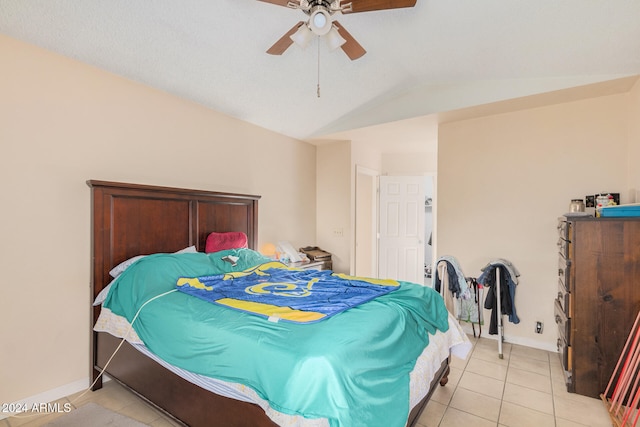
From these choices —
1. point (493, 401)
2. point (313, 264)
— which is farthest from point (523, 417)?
point (313, 264)

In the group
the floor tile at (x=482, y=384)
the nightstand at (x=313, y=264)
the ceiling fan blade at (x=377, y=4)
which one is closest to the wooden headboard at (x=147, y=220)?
the nightstand at (x=313, y=264)

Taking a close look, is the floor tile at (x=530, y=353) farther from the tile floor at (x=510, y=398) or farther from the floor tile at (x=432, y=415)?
the floor tile at (x=432, y=415)

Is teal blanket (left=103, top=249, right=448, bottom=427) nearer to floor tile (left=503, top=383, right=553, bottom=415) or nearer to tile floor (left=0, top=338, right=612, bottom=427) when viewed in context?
tile floor (left=0, top=338, right=612, bottom=427)

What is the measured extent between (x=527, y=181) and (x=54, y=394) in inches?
185

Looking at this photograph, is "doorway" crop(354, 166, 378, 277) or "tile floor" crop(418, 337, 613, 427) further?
"doorway" crop(354, 166, 378, 277)

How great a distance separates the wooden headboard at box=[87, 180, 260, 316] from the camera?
2.45 metres

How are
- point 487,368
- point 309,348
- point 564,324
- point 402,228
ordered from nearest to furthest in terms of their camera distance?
point 309,348
point 564,324
point 487,368
point 402,228

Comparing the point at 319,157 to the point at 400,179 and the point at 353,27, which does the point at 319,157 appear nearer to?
the point at 400,179

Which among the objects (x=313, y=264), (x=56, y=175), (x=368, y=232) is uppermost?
(x=56, y=175)

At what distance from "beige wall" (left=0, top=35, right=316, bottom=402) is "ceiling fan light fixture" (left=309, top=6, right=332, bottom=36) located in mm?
1970

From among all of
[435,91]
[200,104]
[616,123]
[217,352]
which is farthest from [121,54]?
[616,123]

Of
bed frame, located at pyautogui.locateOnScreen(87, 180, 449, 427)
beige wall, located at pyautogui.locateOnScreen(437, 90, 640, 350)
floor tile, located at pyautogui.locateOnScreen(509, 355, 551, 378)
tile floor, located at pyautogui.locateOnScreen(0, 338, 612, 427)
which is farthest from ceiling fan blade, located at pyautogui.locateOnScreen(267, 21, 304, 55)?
floor tile, located at pyautogui.locateOnScreen(509, 355, 551, 378)

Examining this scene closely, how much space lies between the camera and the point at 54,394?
2311 millimetres

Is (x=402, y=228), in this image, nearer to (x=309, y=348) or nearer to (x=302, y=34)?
(x=302, y=34)
